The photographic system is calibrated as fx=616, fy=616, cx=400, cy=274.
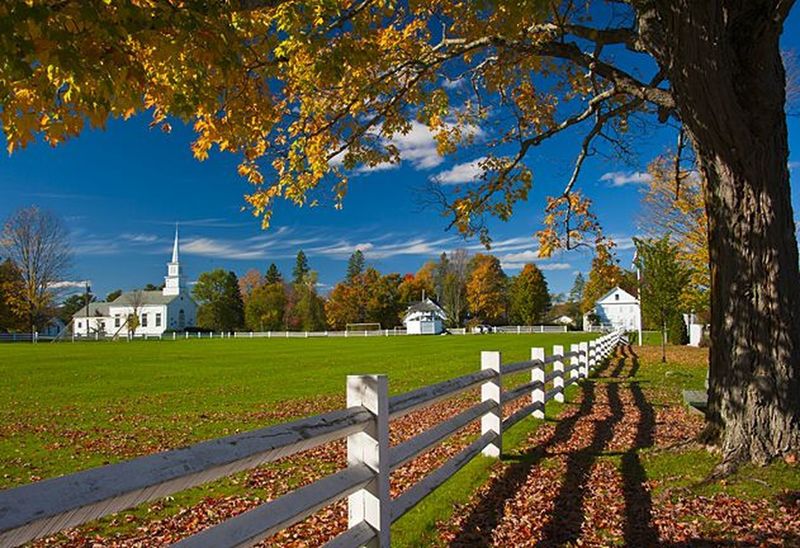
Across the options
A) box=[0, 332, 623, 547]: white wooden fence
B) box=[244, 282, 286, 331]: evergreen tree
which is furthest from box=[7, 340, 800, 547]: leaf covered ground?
box=[244, 282, 286, 331]: evergreen tree

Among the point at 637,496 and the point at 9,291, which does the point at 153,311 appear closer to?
the point at 9,291

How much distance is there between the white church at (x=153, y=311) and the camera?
109125 millimetres

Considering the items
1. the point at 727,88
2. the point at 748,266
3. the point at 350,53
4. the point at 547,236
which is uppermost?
the point at 350,53

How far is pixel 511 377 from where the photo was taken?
66.7ft

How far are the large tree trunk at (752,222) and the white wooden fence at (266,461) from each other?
127 inches

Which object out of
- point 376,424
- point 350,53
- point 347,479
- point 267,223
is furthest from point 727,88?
point 267,223

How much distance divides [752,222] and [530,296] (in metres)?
86.7

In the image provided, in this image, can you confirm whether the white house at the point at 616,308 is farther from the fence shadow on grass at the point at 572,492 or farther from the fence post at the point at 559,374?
the fence shadow on grass at the point at 572,492

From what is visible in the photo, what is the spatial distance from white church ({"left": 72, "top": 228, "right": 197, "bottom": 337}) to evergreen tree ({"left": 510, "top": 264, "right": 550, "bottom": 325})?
59846 millimetres

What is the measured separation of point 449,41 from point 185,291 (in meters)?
116

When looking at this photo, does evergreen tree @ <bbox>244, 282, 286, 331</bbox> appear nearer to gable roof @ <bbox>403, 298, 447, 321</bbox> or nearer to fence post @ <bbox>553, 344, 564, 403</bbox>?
gable roof @ <bbox>403, 298, 447, 321</bbox>

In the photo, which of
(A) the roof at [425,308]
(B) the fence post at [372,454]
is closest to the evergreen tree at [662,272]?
(B) the fence post at [372,454]

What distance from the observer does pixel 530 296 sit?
91938 mm

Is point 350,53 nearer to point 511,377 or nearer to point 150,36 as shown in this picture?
point 150,36
